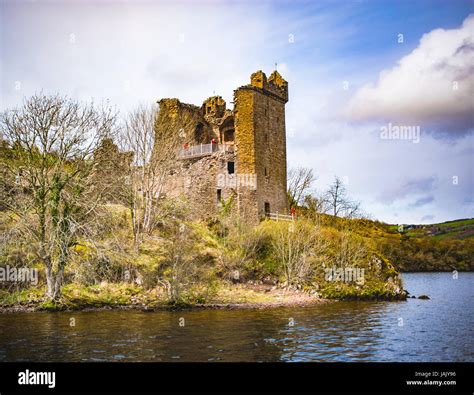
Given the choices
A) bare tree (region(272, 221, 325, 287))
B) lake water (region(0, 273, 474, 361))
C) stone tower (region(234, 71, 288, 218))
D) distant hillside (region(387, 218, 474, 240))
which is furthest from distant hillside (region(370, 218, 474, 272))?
lake water (region(0, 273, 474, 361))

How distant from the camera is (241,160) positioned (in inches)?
1693

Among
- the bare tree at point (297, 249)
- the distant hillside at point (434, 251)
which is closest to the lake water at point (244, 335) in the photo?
the bare tree at point (297, 249)

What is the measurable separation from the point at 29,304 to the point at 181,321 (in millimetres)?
8902

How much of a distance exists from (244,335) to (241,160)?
80.3 feet

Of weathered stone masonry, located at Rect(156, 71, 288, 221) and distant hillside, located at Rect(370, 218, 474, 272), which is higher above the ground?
weathered stone masonry, located at Rect(156, 71, 288, 221)

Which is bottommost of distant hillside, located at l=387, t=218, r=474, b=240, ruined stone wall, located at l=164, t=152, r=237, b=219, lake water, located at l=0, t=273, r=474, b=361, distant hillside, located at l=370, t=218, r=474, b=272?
lake water, located at l=0, t=273, r=474, b=361

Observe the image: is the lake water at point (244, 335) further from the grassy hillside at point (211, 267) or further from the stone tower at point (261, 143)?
the stone tower at point (261, 143)

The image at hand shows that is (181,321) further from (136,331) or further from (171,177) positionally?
(171,177)

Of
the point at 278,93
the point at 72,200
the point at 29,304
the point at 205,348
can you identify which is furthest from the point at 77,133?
the point at 278,93

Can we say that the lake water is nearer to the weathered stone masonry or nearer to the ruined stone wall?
the weathered stone masonry

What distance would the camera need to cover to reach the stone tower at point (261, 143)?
140 ft

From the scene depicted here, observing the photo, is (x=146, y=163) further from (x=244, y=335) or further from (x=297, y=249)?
(x=244, y=335)

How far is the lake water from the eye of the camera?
16703 millimetres

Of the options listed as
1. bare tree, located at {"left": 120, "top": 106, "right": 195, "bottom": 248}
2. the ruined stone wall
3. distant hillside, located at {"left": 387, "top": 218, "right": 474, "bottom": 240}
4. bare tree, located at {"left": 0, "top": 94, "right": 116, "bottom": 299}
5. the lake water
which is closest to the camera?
the lake water
